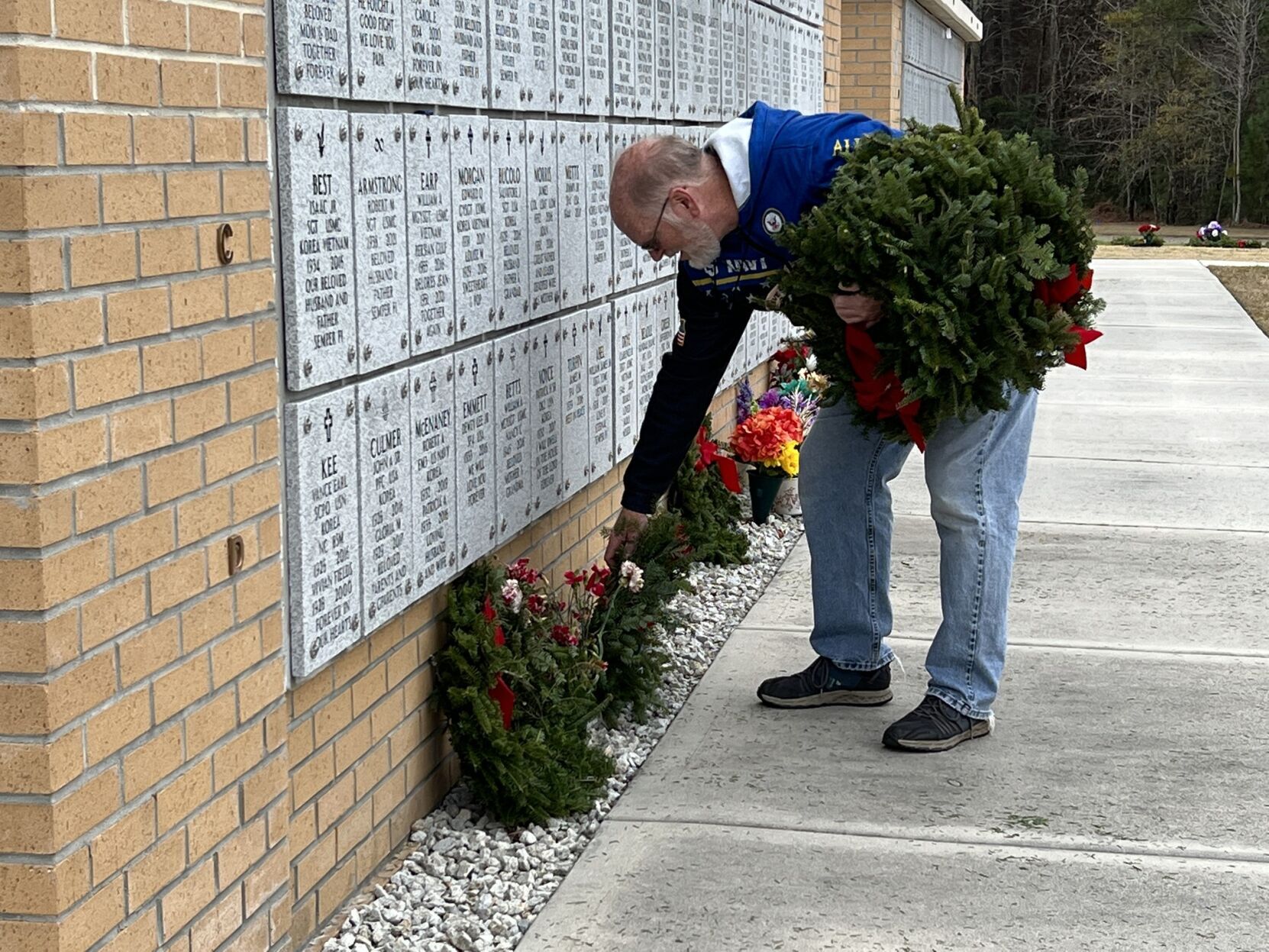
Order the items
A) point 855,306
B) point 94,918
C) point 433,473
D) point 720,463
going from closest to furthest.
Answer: point 94,918
point 433,473
point 855,306
point 720,463

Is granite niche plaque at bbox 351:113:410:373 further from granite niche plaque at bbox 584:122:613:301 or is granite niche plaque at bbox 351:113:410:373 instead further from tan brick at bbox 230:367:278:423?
granite niche plaque at bbox 584:122:613:301

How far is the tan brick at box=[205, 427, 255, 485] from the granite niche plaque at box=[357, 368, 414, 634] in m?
0.52

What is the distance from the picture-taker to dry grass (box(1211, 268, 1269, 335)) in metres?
16.4

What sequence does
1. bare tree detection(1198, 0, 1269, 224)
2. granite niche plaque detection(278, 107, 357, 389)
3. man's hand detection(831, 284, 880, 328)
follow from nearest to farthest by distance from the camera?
1. granite niche plaque detection(278, 107, 357, 389)
2. man's hand detection(831, 284, 880, 328)
3. bare tree detection(1198, 0, 1269, 224)

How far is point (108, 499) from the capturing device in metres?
2.34

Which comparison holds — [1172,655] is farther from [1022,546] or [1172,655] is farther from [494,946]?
[494,946]

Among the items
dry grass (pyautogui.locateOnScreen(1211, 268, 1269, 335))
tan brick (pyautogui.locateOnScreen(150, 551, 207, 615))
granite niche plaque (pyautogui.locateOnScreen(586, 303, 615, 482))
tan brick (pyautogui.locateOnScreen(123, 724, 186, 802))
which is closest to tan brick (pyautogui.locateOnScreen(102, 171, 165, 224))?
tan brick (pyautogui.locateOnScreen(150, 551, 207, 615))

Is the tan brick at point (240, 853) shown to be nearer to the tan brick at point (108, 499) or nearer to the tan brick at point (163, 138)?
the tan brick at point (108, 499)

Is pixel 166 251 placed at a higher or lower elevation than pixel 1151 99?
lower

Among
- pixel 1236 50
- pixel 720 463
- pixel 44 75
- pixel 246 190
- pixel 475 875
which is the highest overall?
pixel 1236 50

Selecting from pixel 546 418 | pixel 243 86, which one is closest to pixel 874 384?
pixel 546 418

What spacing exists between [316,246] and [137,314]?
722mm

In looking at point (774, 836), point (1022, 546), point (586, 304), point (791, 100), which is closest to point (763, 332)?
point (791, 100)

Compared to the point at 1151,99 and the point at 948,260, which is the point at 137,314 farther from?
the point at 1151,99
